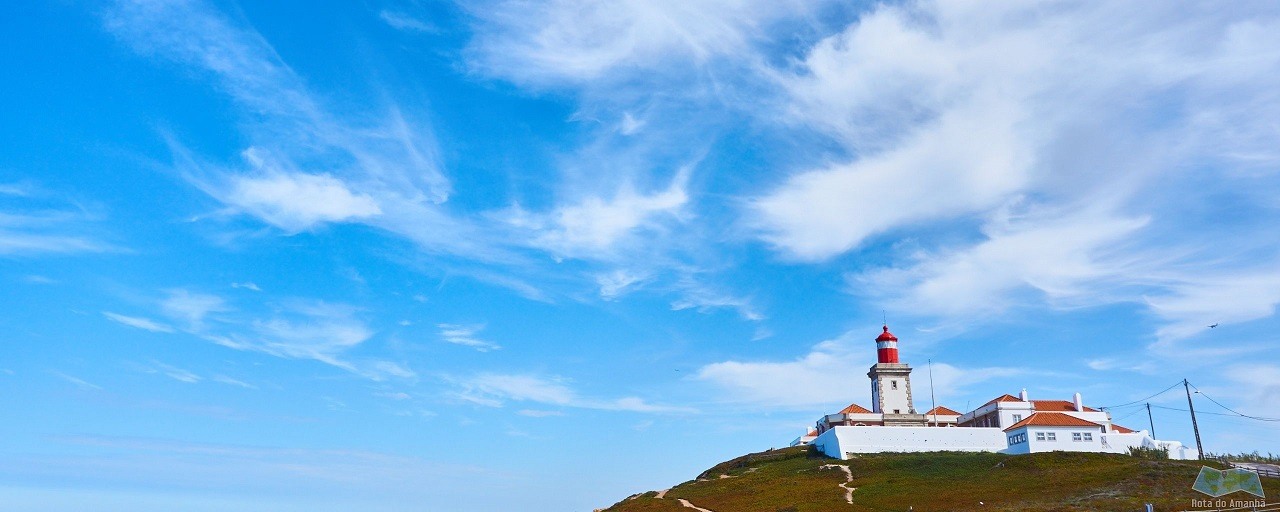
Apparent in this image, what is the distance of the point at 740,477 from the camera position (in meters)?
77.4

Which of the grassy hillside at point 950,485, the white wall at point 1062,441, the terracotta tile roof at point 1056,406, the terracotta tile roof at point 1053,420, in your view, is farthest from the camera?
the terracotta tile roof at point 1056,406

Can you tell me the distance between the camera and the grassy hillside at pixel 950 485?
53031 mm

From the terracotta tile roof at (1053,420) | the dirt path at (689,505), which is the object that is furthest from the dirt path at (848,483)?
the terracotta tile roof at (1053,420)

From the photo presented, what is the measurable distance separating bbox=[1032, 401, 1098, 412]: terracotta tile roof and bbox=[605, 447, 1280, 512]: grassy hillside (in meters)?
14.1

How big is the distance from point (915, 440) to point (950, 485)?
17.4 meters

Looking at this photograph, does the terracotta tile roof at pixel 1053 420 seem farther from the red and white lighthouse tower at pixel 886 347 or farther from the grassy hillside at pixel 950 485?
the red and white lighthouse tower at pixel 886 347

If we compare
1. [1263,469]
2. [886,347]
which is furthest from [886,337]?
[1263,469]

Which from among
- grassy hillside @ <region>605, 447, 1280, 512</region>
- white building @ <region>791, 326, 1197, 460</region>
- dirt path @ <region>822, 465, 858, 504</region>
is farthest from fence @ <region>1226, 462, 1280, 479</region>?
dirt path @ <region>822, 465, 858, 504</region>

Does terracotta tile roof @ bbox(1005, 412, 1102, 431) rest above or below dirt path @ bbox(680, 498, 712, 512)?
above

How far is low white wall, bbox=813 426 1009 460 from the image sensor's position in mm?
79438

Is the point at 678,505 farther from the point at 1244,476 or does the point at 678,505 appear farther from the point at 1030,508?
the point at 1244,476

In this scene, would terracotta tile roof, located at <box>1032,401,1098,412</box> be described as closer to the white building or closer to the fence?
the white building

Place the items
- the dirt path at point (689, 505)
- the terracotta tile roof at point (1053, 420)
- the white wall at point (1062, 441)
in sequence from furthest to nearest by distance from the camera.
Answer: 1. the terracotta tile roof at point (1053, 420)
2. the white wall at point (1062, 441)
3. the dirt path at point (689, 505)

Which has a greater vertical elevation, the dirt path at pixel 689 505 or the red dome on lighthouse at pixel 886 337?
the red dome on lighthouse at pixel 886 337
